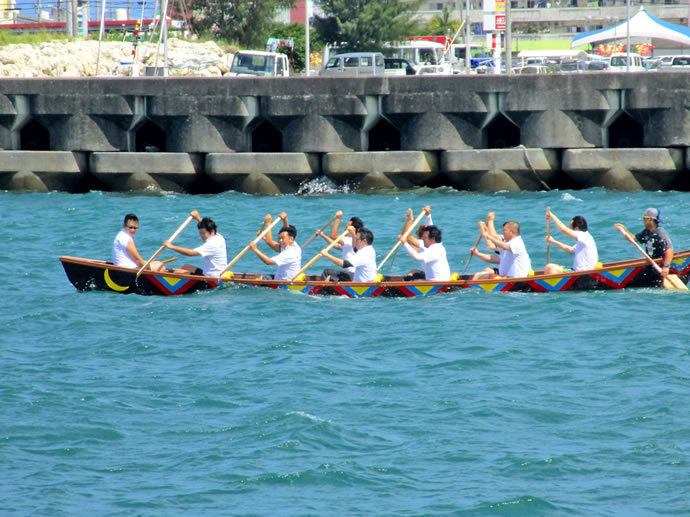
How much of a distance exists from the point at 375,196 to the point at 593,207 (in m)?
5.10

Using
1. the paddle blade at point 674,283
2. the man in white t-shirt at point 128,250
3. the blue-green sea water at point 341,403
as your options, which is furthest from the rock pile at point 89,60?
the paddle blade at point 674,283

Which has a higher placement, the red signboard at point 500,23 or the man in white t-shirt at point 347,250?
the red signboard at point 500,23

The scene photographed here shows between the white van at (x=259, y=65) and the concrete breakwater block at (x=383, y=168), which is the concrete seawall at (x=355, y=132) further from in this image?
the white van at (x=259, y=65)

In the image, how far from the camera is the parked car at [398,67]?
32469 millimetres

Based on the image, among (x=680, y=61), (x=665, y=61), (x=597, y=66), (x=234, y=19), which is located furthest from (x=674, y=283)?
(x=234, y=19)

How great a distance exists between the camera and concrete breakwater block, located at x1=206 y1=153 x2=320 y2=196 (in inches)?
954

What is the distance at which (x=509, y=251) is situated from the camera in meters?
15.0

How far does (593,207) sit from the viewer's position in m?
22.2

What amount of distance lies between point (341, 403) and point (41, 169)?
16.6 meters

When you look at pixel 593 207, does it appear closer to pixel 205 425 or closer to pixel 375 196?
pixel 375 196

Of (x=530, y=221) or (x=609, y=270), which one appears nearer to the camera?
(x=609, y=270)

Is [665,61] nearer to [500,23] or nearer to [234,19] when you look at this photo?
[500,23]

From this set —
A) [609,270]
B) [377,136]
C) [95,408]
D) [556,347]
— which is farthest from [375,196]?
[95,408]

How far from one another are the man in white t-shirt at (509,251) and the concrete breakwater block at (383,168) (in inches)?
342
